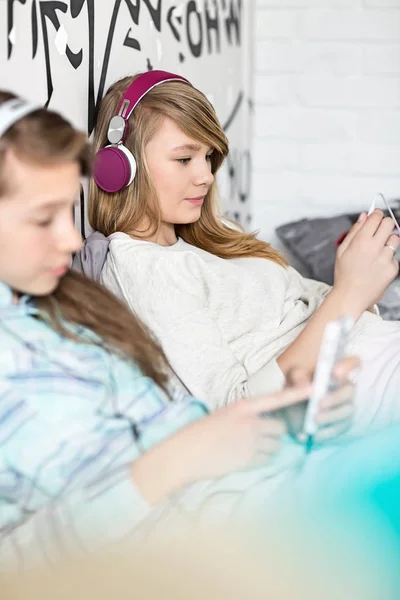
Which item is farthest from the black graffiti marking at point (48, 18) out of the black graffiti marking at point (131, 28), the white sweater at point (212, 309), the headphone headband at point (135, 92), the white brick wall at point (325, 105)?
the white brick wall at point (325, 105)

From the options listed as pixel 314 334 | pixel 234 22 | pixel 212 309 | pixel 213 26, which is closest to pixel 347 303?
pixel 314 334

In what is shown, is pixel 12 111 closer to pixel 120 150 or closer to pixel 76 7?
pixel 120 150

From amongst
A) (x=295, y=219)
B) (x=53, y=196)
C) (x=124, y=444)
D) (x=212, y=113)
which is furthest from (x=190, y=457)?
(x=295, y=219)

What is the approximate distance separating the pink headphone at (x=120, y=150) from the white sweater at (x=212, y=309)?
76 millimetres

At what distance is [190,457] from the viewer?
66cm

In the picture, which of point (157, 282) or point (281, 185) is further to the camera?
point (281, 185)

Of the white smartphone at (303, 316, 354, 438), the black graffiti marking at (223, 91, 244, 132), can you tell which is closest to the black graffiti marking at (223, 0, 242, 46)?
the black graffiti marking at (223, 91, 244, 132)

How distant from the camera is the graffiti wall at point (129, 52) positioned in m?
1.02

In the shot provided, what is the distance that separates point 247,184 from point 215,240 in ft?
2.66

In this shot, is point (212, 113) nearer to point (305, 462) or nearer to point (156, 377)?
point (156, 377)

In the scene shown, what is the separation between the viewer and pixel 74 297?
0.80 meters

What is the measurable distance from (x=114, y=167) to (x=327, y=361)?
0.54 meters

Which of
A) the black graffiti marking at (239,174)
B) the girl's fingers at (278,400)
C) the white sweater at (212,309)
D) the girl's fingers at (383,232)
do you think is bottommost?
the black graffiti marking at (239,174)

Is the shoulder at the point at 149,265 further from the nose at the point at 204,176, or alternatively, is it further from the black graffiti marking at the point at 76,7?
the black graffiti marking at the point at 76,7
